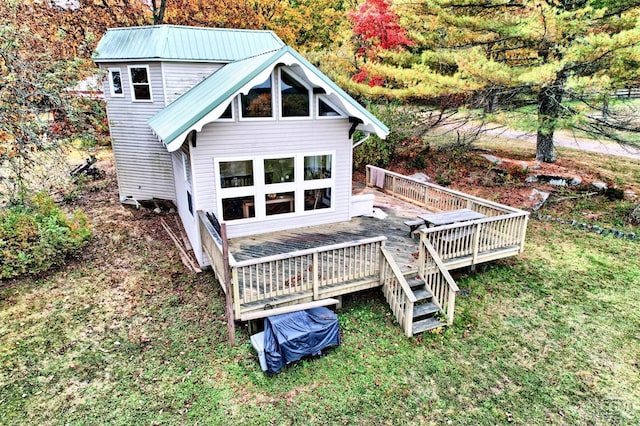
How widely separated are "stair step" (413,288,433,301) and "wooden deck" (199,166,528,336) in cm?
4

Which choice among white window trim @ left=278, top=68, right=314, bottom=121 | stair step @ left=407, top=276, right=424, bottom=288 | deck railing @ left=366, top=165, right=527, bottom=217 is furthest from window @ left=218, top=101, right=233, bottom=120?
deck railing @ left=366, top=165, right=527, bottom=217

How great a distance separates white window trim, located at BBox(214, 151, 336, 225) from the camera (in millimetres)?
9350

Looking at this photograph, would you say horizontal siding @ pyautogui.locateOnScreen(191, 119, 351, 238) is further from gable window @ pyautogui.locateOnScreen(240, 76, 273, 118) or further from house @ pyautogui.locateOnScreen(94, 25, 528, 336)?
gable window @ pyautogui.locateOnScreen(240, 76, 273, 118)

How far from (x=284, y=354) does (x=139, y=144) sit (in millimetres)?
10810

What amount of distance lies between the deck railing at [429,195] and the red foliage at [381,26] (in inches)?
264

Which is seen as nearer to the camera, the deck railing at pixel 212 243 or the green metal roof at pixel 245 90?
the deck railing at pixel 212 243

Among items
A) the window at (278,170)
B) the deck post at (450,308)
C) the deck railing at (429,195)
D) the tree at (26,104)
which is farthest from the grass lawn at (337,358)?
the window at (278,170)

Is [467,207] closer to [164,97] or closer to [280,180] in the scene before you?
[280,180]

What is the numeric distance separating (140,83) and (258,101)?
6.28 metres

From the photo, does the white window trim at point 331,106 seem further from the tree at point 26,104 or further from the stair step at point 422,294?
the tree at point 26,104

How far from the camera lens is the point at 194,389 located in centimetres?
620

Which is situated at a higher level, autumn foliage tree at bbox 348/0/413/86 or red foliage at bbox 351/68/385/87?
autumn foliage tree at bbox 348/0/413/86

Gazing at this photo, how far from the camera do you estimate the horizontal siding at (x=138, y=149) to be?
528 inches

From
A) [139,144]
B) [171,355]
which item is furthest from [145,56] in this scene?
[171,355]
